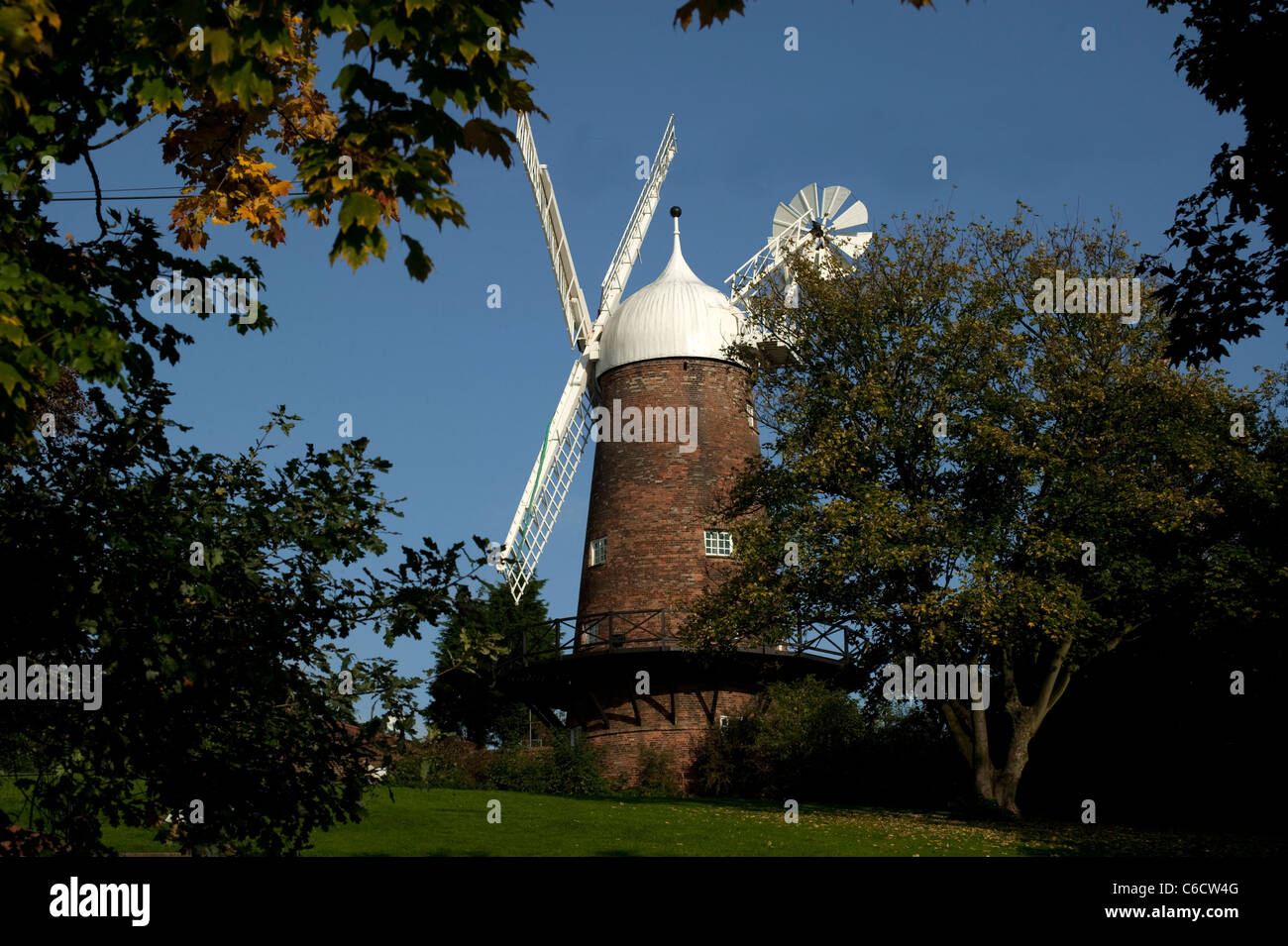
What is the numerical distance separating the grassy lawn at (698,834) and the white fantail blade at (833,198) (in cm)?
1810

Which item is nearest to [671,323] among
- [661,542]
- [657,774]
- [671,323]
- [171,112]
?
[671,323]

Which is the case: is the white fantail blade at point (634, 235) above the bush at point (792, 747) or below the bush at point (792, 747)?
above

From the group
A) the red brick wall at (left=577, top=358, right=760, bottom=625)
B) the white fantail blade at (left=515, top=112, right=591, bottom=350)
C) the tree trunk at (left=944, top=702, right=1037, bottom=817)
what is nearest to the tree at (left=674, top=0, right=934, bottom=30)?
the tree trunk at (left=944, top=702, right=1037, bottom=817)

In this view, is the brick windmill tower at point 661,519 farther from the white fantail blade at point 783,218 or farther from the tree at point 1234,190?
the tree at point 1234,190

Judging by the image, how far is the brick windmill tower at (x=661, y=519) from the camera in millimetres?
30906

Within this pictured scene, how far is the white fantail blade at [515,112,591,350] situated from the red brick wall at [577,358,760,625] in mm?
4156

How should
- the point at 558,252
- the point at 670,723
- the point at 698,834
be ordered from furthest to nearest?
the point at 558,252 < the point at 670,723 < the point at 698,834

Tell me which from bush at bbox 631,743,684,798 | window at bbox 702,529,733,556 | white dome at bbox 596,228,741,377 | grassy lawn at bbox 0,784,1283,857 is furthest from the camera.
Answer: white dome at bbox 596,228,741,377

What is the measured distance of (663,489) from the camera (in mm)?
32438

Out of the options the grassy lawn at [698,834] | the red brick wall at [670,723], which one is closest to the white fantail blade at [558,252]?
the red brick wall at [670,723]

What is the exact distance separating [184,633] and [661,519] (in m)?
24.2

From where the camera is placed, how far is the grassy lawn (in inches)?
680

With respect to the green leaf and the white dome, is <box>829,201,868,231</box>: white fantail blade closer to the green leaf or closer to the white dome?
the white dome

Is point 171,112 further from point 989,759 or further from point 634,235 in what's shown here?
point 634,235
